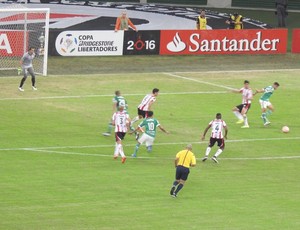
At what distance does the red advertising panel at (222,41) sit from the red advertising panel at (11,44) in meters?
9.35

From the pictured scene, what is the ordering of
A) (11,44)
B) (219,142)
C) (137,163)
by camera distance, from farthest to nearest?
(11,44), (219,142), (137,163)

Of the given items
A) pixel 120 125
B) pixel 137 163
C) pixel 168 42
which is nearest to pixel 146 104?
pixel 120 125

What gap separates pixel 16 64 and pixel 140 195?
2381cm

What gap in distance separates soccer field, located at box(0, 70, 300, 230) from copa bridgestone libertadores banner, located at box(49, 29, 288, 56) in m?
3.50

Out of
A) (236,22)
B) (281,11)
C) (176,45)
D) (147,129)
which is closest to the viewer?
(147,129)

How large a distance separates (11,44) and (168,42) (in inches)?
418

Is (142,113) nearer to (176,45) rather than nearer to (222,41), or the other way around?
(176,45)

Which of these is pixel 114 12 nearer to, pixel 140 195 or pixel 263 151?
pixel 263 151

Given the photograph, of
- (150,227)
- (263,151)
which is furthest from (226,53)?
(150,227)

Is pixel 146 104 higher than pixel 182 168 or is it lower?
higher

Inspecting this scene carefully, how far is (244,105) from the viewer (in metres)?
47.2

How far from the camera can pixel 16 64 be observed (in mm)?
57906

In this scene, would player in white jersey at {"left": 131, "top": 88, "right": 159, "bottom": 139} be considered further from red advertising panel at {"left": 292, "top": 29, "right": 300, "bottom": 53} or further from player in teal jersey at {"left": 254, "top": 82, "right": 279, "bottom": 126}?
red advertising panel at {"left": 292, "top": 29, "right": 300, "bottom": 53}

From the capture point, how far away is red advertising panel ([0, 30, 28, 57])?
5762 centimetres
